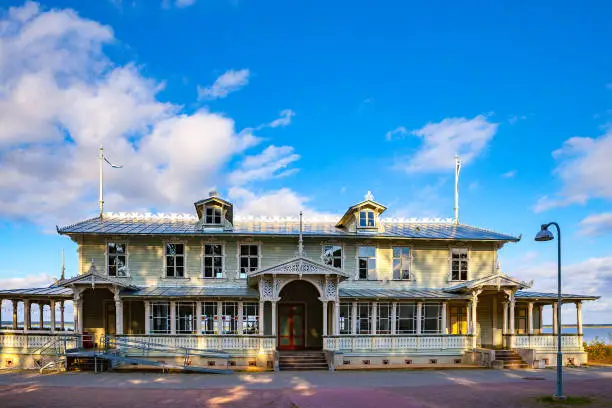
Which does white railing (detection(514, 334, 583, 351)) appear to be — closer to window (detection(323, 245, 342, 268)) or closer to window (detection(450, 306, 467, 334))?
window (detection(450, 306, 467, 334))

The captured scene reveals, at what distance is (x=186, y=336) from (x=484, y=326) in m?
16.4

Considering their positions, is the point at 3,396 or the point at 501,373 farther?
the point at 501,373

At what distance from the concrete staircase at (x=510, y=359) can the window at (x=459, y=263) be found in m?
5.11

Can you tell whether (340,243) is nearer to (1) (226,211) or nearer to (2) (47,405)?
(1) (226,211)

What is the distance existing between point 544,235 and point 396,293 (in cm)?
1218

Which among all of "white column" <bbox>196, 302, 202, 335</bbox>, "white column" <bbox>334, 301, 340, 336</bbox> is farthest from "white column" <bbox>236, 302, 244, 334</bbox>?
"white column" <bbox>334, 301, 340, 336</bbox>

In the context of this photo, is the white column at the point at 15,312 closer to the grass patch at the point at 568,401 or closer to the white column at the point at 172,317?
the white column at the point at 172,317

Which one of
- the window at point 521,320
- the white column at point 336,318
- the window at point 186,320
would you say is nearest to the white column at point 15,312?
the window at point 186,320

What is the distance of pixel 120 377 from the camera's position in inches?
845

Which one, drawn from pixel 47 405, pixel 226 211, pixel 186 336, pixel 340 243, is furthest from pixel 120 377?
pixel 340 243

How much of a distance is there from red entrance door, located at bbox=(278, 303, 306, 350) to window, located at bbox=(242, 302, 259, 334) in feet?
6.10

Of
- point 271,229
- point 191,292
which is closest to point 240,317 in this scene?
point 191,292

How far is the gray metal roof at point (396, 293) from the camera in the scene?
27000mm

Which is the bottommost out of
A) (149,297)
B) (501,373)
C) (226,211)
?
(501,373)
